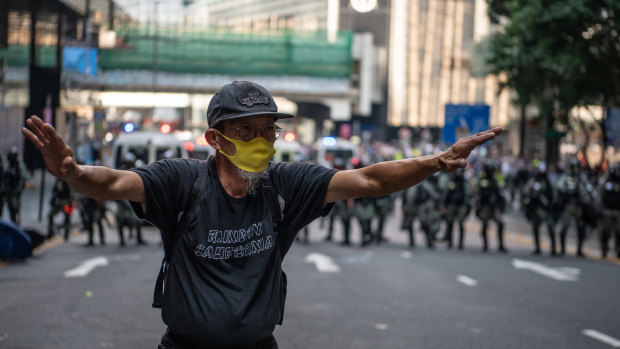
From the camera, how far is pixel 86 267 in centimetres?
1449

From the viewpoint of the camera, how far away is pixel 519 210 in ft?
123

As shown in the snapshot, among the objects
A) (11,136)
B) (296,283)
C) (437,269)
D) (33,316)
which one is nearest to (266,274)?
(33,316)

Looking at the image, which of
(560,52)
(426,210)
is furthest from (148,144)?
(560,52)

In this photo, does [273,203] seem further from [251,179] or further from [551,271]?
[551,271]

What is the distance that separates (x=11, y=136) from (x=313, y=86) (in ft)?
123

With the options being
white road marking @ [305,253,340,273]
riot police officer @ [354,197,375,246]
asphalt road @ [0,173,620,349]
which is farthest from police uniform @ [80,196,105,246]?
riot police officer @ [354,197,375,246]

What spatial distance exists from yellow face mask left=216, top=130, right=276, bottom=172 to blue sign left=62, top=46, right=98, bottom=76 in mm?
28641

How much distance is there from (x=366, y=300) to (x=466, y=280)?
301 cm

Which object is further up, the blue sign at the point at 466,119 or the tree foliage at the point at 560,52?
the tree foliage at the point at 560,52

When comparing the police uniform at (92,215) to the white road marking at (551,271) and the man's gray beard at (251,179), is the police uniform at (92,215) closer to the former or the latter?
the white road marking at (551,271)

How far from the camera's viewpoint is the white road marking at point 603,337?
9.02 meters

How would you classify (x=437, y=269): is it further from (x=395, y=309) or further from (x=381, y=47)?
(x=381, y=47)

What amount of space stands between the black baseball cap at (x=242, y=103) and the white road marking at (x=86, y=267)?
10.2 meters

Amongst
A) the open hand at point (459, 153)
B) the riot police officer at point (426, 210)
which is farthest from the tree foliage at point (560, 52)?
the open hand at point (459, 153)
